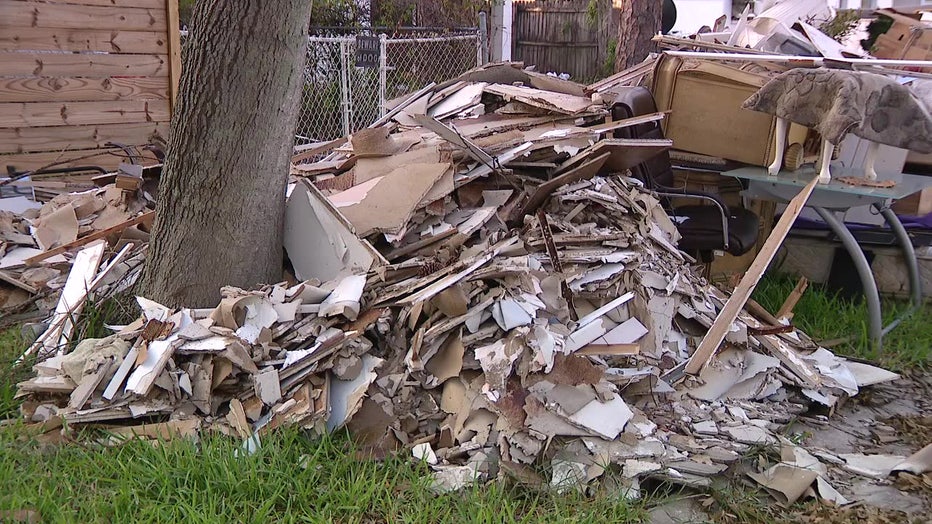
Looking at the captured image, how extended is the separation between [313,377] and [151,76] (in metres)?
4.85

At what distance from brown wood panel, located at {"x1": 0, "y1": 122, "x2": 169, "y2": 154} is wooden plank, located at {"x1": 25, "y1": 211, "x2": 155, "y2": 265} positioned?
2.27 metres

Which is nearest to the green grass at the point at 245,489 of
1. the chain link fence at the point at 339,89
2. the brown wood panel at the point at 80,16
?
the brown wood panel at the point at 80,16

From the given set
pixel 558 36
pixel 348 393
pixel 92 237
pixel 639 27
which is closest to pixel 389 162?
pixel 348 393

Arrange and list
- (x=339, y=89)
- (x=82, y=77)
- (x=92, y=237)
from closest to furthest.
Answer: (x=92, y=237)
(x=82, y=77)
(x=339, y=89)

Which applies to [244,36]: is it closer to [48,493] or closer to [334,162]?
[334,162]

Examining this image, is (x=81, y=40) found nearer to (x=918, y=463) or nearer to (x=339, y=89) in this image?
(x=339, y=89)

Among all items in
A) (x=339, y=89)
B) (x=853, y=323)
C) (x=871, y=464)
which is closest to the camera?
(x=871, y=464)

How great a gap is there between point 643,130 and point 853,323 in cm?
190

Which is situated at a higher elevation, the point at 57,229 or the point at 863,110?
the point at 863,110

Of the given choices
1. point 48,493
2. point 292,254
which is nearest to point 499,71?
point 292,254

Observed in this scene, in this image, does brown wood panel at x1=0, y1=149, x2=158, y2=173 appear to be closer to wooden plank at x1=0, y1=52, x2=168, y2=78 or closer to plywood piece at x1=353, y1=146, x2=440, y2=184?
wooden plank at x1=0, y1=52, x2=168, y2=78

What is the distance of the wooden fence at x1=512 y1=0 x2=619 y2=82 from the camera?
16.3 meters

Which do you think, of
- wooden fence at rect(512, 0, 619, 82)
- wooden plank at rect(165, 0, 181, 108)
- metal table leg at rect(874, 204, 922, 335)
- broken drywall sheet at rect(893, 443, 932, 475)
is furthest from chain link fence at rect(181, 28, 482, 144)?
wooden fence at rect(512, 0, 619, 82)

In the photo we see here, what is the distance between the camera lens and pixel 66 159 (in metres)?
6.64
